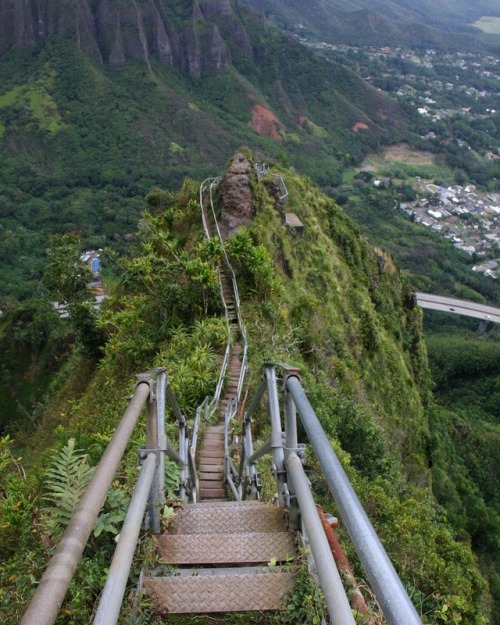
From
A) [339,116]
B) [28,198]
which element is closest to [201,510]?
[28,198]

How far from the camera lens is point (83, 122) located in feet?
365

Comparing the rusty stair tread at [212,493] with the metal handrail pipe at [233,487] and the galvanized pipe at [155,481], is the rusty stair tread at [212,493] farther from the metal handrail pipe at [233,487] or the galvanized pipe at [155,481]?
the galvanized pipe at [155,481]

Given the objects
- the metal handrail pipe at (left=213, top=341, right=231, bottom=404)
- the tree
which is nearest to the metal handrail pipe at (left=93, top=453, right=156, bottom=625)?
the metal handrail pipe at (left=213, top=341, right=231, bottom=404)

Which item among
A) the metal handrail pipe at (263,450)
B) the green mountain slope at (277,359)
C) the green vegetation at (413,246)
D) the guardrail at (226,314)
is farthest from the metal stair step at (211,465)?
the green vegetation at (413,246)

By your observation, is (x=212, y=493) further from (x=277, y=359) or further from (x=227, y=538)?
(x=277, y=359)

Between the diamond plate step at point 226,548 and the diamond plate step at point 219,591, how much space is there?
0.82ft

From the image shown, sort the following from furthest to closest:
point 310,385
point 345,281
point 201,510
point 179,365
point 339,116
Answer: point 339,116 → point 345,281 → point 310,385 → point 179,365 → point 201,510

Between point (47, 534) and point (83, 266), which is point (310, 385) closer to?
point (47, 534)

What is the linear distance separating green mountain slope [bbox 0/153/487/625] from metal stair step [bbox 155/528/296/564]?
0.46 metres

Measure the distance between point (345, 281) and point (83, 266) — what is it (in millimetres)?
11642

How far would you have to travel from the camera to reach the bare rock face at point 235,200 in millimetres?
18312

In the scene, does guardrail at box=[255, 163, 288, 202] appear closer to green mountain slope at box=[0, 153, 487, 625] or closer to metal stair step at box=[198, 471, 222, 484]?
green mountain slope at box=[0, 153, 487, 625]

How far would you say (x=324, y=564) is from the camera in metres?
1.90

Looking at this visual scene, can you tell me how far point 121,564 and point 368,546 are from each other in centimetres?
92
